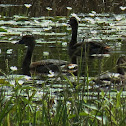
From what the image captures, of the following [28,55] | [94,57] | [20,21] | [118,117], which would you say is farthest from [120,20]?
[118,117]

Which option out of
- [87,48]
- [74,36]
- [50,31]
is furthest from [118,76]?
[50,31]

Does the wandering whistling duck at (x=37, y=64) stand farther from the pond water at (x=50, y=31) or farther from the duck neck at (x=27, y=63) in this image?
the pond water at (x=50, y=31)

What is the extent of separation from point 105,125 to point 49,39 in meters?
7.22

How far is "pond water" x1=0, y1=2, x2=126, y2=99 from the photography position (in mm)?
9242

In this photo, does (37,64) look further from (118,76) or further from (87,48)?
(118,76)

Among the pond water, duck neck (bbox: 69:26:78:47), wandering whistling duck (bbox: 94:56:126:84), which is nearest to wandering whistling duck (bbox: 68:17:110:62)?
duck neck (bbox: 69:26:78:47)

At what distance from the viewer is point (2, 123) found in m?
3.80

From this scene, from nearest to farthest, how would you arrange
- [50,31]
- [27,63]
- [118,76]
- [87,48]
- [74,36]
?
[118,76]
[27,63]
[87,48]
[74,36]
[50,31]

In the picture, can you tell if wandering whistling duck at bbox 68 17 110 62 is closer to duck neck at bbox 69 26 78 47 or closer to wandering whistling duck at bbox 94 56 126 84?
duck neck at bbox 69 26 78 47

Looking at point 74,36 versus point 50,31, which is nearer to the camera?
point 74,36

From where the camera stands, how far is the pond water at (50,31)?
924 centimetres

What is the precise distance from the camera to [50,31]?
11.5 m

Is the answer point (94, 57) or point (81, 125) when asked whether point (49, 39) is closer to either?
point (94, 57)

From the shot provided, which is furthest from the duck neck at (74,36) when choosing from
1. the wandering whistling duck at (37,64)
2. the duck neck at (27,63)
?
the duck neck at (27,63)
